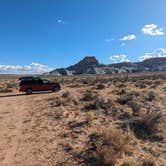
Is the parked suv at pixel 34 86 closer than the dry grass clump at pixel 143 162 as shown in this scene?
No

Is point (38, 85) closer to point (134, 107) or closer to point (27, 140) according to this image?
point (134, 107)

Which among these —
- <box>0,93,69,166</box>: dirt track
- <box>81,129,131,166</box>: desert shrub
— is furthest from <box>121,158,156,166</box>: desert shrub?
<box>0,93,69,166</box>: dirt track

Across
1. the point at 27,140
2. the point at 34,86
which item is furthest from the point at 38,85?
the point at 27,140

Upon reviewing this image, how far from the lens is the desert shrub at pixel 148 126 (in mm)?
11133

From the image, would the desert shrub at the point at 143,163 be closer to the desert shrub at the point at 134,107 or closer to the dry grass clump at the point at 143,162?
the dry grass clump at the point at 143,162

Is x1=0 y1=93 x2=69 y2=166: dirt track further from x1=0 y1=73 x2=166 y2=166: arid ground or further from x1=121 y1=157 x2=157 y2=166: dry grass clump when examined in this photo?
x1=121 y1=157 x2=157 y2=166: dry grass clump

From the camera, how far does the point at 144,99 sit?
20.1 meters

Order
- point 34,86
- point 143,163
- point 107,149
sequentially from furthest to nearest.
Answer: point 34,86, point 107,149, point 143,163

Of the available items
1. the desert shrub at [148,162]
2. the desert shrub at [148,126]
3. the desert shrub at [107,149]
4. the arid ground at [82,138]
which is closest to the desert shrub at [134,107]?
the arid ground at [82,138]

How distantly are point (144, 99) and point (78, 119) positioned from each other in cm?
806

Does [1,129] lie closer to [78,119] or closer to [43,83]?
[78,119]

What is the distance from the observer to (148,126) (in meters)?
11.9

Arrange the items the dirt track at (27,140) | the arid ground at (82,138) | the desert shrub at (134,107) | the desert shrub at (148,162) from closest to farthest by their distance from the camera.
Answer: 1. the desert shrub at (148,162)
2. the arid ground at (82,138)
3. the dirt track at (27,140)
4. the desert shrub at (134,107)

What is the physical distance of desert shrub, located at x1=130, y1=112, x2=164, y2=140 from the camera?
11133mm
